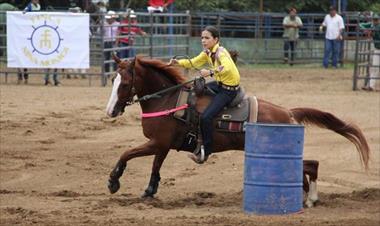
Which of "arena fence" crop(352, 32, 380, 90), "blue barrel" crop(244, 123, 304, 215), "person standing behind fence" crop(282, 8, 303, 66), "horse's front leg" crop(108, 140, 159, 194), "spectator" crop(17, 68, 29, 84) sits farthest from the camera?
"person standing behind fence" crop(282, 8, 303, 66)

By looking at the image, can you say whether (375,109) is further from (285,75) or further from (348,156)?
(285,75)

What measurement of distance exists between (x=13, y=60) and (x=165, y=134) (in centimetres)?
1227

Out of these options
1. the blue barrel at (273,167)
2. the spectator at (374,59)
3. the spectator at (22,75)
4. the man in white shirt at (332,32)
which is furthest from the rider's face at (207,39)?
the man in white shirt at (332,32)

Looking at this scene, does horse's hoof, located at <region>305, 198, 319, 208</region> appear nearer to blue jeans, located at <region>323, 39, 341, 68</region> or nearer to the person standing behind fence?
blue jeans, located at <region>323, 39, 341, 68</region>

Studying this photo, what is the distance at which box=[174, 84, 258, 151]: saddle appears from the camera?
1080 cm

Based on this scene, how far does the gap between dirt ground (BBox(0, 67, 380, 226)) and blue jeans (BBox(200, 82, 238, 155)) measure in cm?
76

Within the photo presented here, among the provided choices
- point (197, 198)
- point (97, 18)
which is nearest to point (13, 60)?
point (97, 18)

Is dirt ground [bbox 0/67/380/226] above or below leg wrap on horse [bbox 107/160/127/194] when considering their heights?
below

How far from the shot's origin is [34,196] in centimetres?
1115

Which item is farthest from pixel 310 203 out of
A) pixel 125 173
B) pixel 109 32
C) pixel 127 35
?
pixel 127 35

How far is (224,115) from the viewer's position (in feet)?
35.6

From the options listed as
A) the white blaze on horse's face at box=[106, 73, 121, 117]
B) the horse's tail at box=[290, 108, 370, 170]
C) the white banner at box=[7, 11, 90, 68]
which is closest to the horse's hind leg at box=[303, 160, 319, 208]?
the horse's tail at box=[290, 108, 370, 170]

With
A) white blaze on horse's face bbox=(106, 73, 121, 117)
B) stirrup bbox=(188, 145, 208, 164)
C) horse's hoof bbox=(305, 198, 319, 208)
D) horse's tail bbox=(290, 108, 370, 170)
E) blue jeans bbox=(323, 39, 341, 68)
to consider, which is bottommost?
blue jeans bbox=(323, 39, 341, 68)

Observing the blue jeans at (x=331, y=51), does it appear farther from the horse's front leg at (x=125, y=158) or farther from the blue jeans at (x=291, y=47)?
Answer: the horse's front leg at (x=125, y=158)
